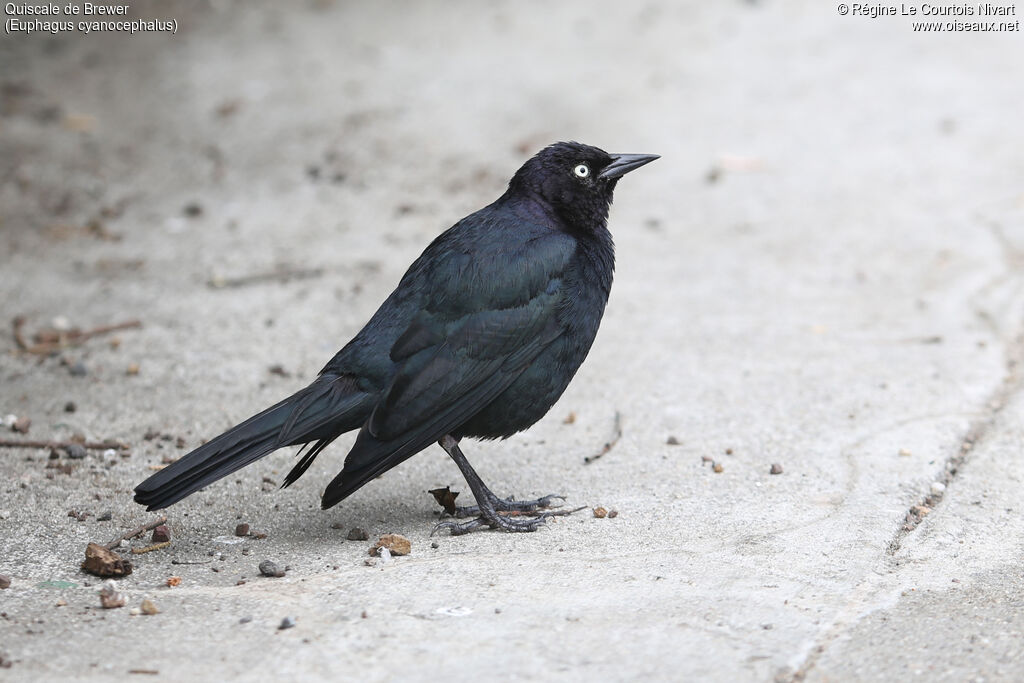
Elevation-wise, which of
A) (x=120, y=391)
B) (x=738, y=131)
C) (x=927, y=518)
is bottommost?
(x=927, y=518)

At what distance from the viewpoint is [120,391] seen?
4.83m

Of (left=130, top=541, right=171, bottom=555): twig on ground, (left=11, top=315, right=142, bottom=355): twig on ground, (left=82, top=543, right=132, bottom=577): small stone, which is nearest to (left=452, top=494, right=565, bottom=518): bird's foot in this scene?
(left=130, top=541, right=171, bottom=555): twig on ground

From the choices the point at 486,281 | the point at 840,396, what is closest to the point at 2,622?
the point at 486,281

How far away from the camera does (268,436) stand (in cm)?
346

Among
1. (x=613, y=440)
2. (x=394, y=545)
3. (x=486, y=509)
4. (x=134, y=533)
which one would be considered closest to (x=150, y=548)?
(x=134, y=533)

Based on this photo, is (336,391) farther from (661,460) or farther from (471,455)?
(661,460)

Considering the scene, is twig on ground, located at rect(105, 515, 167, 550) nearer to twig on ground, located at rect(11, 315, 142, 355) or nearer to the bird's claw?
the bird's claw

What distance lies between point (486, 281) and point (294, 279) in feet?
7.56

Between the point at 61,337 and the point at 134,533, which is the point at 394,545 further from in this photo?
the point at 61,337

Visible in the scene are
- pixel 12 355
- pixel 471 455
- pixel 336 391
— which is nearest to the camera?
pixel 336 391

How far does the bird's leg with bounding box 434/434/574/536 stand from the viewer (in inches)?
146

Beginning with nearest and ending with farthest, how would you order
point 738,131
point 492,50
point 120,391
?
point 120,391 → point 738,131 → point 492,50

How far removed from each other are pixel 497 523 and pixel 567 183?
3.91 ft

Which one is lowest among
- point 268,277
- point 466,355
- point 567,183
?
point 466,355
